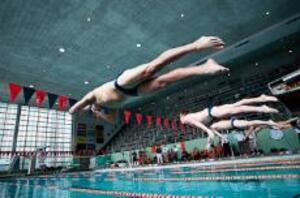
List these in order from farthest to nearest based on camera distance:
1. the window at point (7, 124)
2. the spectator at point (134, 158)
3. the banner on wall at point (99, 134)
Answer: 1. the banner on wall at point (99, 134)
2. the window at point (7, 124)
3. the spectator at point (134, 158)

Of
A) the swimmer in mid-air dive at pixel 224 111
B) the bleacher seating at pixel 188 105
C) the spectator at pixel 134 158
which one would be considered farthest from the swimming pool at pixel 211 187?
the spectator at pixel 134 158

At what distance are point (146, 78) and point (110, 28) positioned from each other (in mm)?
8564

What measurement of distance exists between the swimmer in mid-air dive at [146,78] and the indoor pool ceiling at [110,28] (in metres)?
6.86

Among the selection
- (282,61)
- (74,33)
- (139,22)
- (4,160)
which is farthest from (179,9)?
(4,160)

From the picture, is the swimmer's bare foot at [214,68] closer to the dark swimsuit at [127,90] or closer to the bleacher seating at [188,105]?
the dark swimsuit at [127,90]

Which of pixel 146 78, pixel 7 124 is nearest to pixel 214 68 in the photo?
pixel 146 78

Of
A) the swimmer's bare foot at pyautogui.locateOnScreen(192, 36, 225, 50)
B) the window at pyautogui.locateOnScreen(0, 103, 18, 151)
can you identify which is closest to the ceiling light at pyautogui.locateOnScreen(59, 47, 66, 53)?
the swimmer's bare foot at pyautogui.locateOnScreen(192, 36, 225, 50)

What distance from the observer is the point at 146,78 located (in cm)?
290

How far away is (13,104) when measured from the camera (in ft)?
70.2

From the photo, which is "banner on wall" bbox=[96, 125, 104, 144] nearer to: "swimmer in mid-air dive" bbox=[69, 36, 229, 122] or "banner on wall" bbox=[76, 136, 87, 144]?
"banner on wall" bbox=[76, 136, 87, 144]

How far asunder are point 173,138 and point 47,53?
425 inches

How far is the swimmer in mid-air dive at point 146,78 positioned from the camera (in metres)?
2.53

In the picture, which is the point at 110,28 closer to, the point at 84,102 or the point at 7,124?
the point at 84,102

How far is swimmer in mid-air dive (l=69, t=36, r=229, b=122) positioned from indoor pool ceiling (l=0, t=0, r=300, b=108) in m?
6.86
